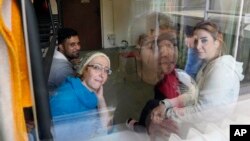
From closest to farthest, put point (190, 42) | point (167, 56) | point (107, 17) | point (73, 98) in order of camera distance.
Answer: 1. point (73, 98)
2. point (190, 42)
3. point (167, 56)
4. point (107, 17)

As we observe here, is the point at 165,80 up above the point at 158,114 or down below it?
above

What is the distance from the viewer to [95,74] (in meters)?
1.07

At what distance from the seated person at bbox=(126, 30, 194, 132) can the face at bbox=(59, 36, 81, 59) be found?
1.95 feet

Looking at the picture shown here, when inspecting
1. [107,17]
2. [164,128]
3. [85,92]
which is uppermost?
[107,17]

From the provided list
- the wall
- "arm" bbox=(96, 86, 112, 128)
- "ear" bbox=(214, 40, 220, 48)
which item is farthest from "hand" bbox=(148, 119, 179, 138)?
the wall

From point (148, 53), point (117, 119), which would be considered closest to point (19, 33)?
point (117, 119)

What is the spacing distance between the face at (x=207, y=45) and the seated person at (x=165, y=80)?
0.22m

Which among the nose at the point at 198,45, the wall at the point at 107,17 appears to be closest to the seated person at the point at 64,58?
the nose at the point at 198,45

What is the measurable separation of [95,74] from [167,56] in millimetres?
634

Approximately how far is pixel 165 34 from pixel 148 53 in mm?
192

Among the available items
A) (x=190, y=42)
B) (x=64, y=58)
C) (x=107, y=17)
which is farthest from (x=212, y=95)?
(x=107, y=17)

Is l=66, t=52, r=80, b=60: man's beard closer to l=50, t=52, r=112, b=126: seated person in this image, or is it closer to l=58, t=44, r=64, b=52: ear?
l=58, t=44, r=64, b=52: ear

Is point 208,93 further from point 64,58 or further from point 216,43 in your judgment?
point 64,58

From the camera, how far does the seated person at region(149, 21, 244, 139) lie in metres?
1.21
